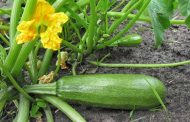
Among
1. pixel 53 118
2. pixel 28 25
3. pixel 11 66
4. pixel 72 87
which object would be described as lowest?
pixel 53 118

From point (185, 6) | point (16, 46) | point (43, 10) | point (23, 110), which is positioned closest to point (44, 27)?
point (43, 10)

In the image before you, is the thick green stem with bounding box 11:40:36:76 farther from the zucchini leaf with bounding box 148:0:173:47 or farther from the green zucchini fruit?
the green zucchini fruit

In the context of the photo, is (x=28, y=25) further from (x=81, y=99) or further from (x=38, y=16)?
(x=81, y=99)

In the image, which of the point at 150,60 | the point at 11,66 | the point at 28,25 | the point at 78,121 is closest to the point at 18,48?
the point at 11,66

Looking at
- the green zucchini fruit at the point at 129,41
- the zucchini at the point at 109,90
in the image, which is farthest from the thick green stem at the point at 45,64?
the green zucchini fruit at the point at 129,41

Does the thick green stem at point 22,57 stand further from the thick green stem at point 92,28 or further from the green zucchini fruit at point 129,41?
the green zucchini fruit at point 129,41

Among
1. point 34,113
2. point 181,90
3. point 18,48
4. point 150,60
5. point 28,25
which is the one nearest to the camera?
point 28,25
